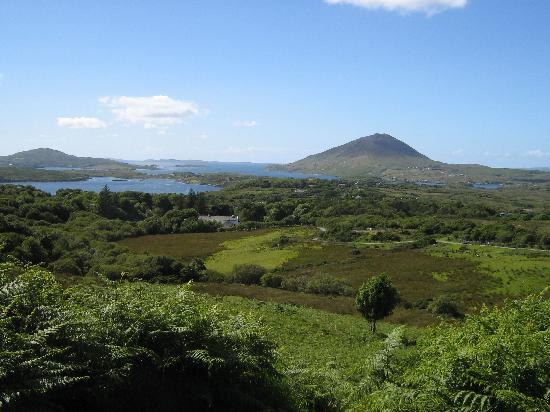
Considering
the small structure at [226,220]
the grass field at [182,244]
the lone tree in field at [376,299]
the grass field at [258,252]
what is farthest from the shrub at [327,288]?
the small structure at [226,220]

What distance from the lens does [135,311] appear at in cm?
662

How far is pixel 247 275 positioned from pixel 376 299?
32716mm

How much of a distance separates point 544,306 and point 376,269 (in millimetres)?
74836

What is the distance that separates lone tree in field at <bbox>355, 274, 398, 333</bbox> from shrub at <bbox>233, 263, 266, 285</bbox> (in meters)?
30.8

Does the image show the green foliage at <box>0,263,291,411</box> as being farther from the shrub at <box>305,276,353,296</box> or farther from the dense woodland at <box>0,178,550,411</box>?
the shrub at <box>305,276,353,296</box>

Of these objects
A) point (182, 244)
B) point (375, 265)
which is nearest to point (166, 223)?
point (182, 244)

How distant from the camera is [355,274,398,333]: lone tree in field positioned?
32.8 m

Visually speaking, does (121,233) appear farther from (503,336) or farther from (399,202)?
(399,202)

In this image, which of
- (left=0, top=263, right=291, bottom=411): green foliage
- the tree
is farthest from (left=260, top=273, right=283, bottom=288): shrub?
the tree

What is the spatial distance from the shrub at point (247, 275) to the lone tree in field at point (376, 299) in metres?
30.8

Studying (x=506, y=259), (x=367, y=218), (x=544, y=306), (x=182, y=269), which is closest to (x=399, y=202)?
(x=367, y=218)

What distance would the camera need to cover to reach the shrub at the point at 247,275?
62562 mm

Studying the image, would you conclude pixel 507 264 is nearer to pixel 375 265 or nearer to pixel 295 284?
pixel 375 265

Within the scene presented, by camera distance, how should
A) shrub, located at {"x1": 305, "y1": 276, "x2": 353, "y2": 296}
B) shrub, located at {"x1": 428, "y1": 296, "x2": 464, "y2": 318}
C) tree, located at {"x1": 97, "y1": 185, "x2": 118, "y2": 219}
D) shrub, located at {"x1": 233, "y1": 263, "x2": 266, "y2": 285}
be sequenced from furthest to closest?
tree, located at {"x1": 97, "y1": 185, "x2": 118, "y2": 219}, shrub, located at {"x1": 233, "y1": 263, "x2": 266, "y2": 285}, shrub, located at {"x1": 305, "y1": 276, "x2": 353, "y2": 296}, shrub, located at {"x1": 428, "y1": 296, "x2": 464, "y2": 318}
